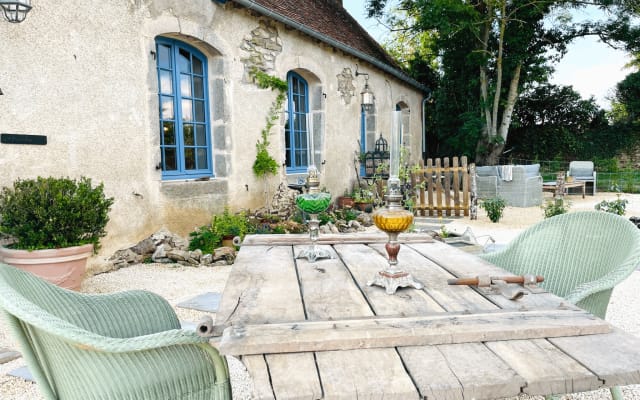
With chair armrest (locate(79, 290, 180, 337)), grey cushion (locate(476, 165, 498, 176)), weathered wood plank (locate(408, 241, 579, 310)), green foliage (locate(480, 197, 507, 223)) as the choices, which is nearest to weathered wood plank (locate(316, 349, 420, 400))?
weathered wood plank (locate(408, 241, 579, 310))

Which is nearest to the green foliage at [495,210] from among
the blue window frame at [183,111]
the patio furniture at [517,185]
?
the patio furniture at [517,185]

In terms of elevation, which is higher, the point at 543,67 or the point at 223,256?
the point at 543,67

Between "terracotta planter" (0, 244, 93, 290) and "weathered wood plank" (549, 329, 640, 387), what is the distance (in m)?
3.41

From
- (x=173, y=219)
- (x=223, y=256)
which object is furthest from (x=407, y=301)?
(x=173, y=219)

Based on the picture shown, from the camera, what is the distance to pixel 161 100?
514 centimetres

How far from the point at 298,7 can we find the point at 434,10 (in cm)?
410

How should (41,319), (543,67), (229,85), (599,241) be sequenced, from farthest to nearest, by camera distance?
(543,67)
(229,85)
(599,241)
(41,319)

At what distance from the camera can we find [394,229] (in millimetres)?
1405

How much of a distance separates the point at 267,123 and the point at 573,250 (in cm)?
493

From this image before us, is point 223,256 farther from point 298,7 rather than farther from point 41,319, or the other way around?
point 298,7

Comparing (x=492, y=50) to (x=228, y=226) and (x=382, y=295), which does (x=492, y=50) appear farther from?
(x=382, y=295)

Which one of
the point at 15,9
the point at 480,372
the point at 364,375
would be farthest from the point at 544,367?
the point at 15,9

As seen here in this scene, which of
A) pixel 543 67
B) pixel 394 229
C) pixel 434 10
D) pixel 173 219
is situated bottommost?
pixel 173 219

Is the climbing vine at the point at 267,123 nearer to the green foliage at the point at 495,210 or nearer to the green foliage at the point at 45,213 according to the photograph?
the green foliage at the point at 45,213
